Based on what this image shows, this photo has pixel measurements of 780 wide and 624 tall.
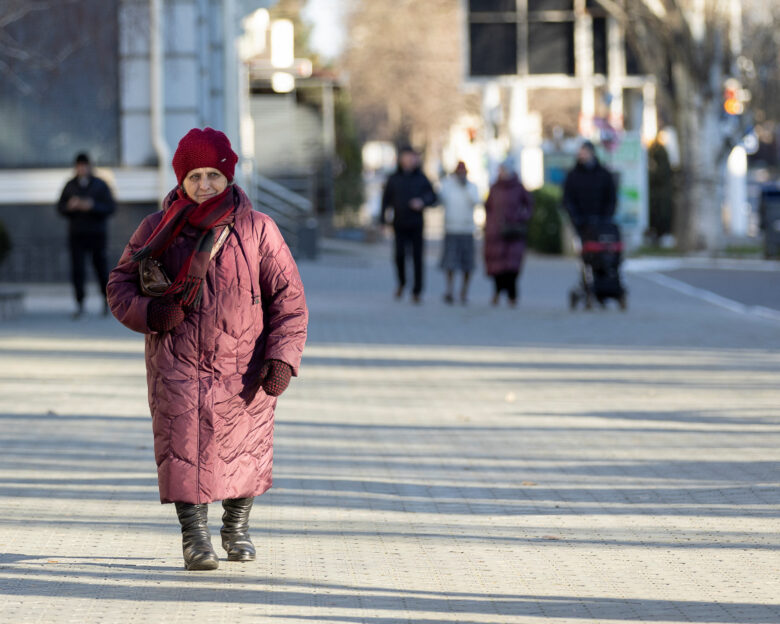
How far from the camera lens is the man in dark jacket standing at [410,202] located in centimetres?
1809

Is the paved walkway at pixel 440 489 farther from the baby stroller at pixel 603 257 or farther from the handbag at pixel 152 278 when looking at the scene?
the baby stroller at pixel 603 257

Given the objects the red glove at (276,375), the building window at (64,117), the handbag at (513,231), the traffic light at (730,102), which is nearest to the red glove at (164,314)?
the red glove at (276,375)

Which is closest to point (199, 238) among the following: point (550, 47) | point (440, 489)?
point (440, 489)

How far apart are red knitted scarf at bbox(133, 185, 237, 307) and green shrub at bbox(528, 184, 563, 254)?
78.0 ft

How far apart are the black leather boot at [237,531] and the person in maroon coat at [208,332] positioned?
0.08m

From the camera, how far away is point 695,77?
88.8 feet

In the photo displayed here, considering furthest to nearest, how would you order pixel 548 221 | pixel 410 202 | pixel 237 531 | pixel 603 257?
1. pixel 548 221
2. pixel 410 202
3. pixel 603 257
4. pixel 237 531

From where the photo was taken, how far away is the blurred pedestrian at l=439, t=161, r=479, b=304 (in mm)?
18141

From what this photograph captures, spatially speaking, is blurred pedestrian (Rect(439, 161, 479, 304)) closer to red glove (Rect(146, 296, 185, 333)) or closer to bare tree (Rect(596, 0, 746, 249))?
bare tree (Rect(596, 0, 746, 249))

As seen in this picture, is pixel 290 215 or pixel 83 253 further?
pixel 290 215

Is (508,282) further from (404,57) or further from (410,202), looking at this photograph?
(404,57)

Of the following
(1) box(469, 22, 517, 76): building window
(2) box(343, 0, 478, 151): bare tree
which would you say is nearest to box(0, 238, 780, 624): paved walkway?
(1) box(469, 22, 517, 76): building window

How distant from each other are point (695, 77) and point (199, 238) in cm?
2263

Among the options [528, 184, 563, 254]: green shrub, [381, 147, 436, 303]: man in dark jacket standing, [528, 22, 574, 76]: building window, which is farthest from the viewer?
[528, 22, 574, 76]: building window
